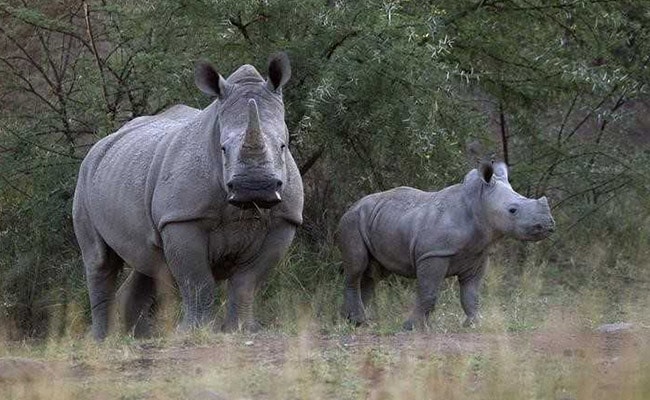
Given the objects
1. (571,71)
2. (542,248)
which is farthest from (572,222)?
(571,71)

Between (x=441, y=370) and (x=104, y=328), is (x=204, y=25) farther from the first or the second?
(x=441, y=370)

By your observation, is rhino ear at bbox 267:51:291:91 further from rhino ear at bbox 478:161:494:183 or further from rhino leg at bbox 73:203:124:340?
rhino leg at bbox 73:203:124:340

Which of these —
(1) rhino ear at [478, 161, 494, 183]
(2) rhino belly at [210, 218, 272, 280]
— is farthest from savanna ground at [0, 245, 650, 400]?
(1) rhino ear at [478, 161, 494, 183]

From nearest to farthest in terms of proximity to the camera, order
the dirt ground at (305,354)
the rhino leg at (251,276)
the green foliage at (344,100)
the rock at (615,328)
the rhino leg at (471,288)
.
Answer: the dirt ground at (305,354) → the rock at (615,328) → the rhino leg at (251,276) → the rhino leg at (471,288) → the green foliage at (344,100)

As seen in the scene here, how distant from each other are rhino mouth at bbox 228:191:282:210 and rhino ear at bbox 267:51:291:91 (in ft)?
3.29

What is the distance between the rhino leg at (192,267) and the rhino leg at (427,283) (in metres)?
1.88

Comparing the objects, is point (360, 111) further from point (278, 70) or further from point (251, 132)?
point (251, 132)

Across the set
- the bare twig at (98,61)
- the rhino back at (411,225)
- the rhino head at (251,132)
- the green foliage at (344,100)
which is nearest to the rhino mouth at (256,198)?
the rhino head at (251,132)

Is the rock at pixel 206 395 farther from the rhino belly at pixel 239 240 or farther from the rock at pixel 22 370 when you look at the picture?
the rhino belly at pixel 239 240

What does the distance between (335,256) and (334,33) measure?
2040 millimetres

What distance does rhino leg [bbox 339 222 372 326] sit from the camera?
38.0 feet

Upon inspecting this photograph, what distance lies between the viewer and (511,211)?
10.6 meters

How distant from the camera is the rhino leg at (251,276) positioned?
923cm

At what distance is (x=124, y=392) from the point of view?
641 centimetres
